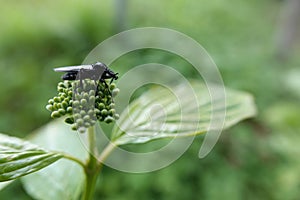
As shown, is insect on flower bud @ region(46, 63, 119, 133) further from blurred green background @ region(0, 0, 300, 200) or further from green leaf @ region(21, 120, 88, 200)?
blurred green background @ region(0, 0, 300, 200)

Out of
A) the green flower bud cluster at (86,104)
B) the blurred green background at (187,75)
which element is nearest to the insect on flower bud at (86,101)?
the green flower bud cluster at (86,104)

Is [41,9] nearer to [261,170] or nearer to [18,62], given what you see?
[18,62]

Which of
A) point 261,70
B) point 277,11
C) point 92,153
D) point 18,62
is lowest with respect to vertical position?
point 277,11

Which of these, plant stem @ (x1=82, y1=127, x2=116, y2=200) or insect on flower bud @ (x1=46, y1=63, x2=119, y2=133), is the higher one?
insect on flower bud @ (x1=46, y1=63, x2=119, y2=133)

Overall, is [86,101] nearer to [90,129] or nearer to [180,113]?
[90,129]

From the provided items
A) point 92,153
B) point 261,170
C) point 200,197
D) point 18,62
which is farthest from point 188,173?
point 92,153

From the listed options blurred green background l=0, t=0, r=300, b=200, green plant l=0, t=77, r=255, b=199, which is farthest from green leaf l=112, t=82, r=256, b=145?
blurred green background l=0, t=0, r=300, b=200

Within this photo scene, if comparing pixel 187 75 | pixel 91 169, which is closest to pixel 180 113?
pixel 91 169
